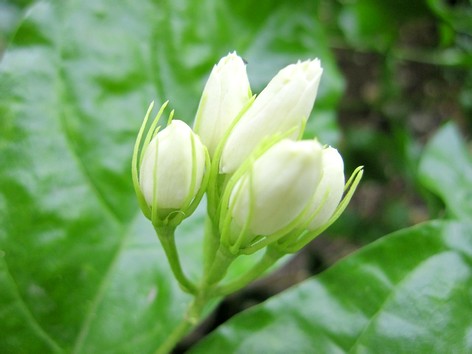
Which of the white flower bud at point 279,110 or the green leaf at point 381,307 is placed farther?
the green leaf at point 381,307

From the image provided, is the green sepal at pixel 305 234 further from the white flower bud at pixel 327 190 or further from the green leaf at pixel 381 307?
the green leaf at pixel 381 307

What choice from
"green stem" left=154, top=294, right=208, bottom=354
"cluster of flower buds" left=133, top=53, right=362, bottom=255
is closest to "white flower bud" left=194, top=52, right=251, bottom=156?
"cluster of flower buds" left=133, top=53, right=362, bottom=255

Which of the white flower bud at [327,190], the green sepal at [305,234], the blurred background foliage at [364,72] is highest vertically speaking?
the white flower bud at [327,190]

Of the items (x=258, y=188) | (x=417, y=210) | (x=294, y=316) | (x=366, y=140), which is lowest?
(x=417, y=210)

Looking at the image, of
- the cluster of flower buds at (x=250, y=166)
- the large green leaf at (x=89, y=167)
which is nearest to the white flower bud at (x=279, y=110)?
the cluster of flower buds at (x=250, y=166)

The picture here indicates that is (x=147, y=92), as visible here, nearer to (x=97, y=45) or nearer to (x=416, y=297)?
(x=97, y=45)

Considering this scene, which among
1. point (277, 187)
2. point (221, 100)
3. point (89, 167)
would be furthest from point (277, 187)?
point (89, 167)

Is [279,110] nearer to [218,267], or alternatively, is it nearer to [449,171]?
[218,267]

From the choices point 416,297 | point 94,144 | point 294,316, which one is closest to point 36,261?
point 94,144

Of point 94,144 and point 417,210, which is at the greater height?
point 94,144
